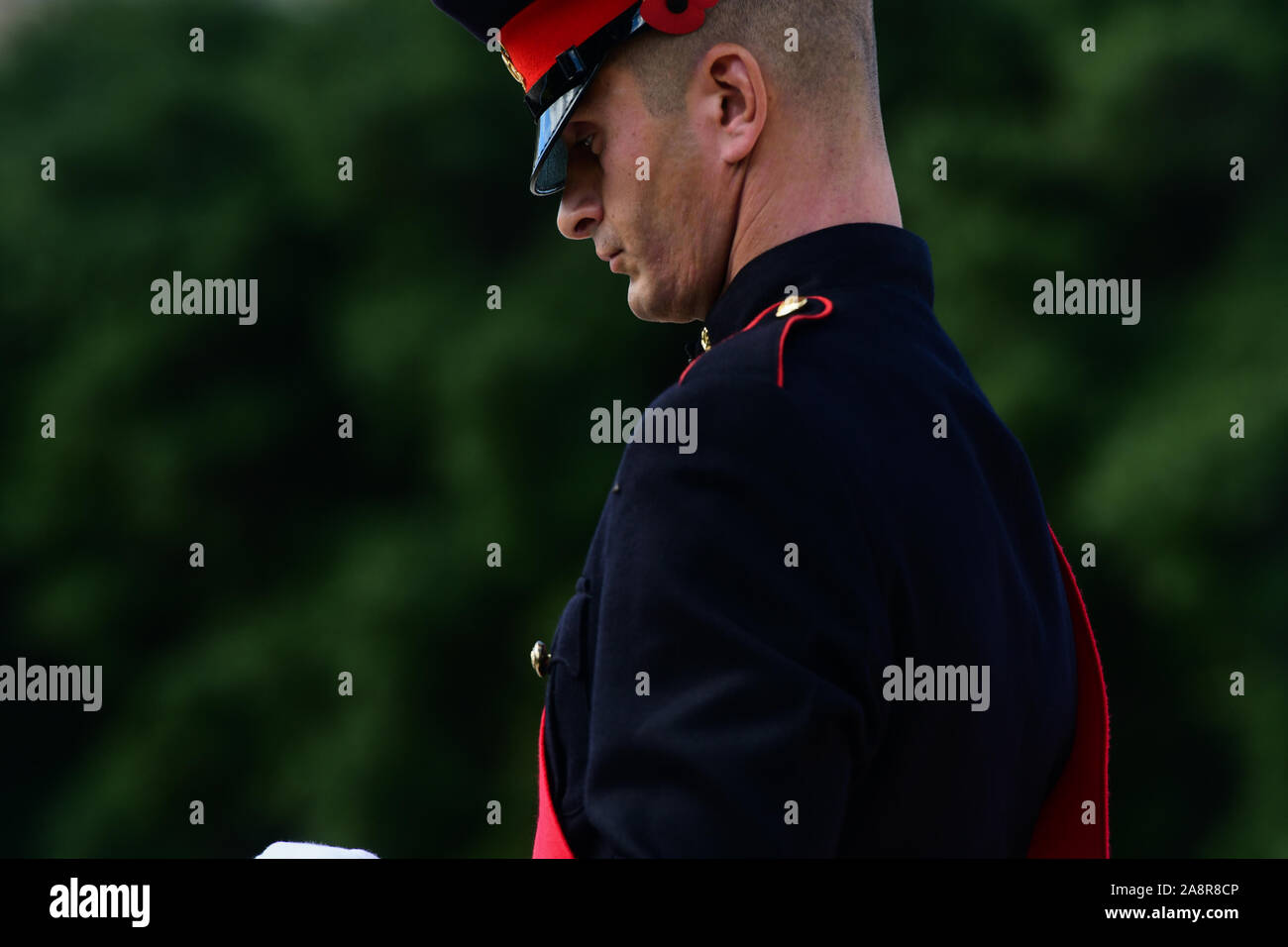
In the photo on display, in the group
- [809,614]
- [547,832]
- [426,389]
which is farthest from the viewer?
[426,389]

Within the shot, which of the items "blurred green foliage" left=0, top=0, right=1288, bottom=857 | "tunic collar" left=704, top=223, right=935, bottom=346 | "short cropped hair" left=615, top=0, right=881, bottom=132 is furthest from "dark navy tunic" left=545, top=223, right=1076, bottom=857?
"blurred green foliage" left=0, top=0, right=1288, bottom=857

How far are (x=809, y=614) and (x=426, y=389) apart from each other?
9.47 ft

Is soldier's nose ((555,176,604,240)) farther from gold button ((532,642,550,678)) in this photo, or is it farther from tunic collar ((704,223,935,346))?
gold button ((532,642,550,678))

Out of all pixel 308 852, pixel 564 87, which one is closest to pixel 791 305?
pixel 564 87

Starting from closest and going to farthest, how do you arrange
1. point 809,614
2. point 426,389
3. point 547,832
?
point 809,614 < point 547,832 < point 426,389

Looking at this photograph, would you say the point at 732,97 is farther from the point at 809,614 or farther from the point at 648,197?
the point at 809,614

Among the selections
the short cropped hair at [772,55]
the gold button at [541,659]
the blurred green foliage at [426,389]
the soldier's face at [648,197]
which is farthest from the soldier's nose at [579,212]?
the blurred green foliage at [426,389]

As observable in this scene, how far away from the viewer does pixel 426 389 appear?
11.9 ft

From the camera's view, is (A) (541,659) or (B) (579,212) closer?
(A) (541,659)

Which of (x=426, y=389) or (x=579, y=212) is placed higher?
(x=426, y=389)

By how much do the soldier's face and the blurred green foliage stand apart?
2189 millimetres

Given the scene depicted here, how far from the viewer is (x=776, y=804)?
31.6 inches
